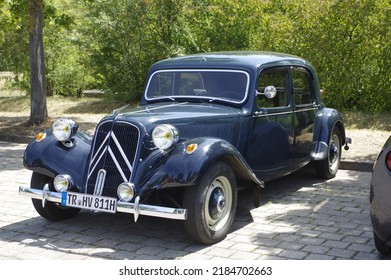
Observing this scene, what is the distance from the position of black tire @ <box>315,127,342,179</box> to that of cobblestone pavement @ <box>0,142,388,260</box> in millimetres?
685

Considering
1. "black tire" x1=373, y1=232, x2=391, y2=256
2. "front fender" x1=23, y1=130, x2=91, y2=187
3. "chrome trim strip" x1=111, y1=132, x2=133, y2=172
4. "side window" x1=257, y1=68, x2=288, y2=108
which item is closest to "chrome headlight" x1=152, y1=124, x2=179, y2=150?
"chrome trim strip" x1=111, y1=132, x2=133, y2=172

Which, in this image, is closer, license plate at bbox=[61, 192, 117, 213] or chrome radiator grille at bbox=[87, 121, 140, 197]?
license plate at bbox=[61, 192, 117, 213]

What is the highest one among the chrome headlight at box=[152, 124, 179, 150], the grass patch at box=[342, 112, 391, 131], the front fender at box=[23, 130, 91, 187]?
the chrome headlight at box=[152, 124, 179, 150]

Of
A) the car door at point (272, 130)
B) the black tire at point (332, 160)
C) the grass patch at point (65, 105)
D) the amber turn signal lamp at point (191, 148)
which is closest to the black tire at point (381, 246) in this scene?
the amber turn signal lamp at point (191, 148)

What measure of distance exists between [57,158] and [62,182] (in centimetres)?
36

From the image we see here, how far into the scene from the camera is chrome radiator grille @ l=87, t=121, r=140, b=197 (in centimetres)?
527

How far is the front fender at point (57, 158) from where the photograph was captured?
561 centimetres

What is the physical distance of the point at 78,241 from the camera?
527cm

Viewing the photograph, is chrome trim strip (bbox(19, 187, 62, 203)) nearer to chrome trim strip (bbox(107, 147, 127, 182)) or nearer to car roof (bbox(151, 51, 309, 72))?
chrome trim strip (bbox(107, 147, 127, 182))

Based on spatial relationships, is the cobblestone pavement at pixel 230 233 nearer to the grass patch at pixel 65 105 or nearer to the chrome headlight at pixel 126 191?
the chrome headlight at pixel 126 191

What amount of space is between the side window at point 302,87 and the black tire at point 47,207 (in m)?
3.16

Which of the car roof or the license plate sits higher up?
the car roof

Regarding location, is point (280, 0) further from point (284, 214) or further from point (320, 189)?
point (284, 214)

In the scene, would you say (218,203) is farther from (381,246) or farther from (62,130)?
(62,130)
